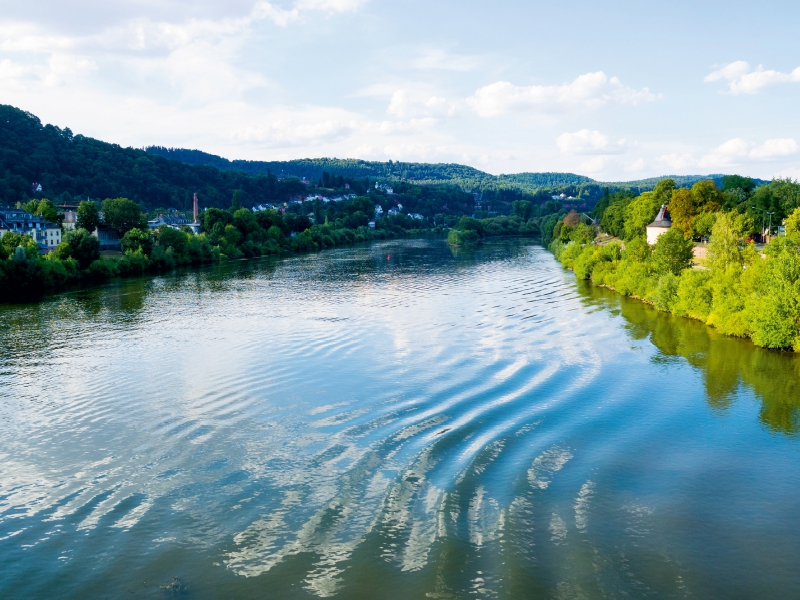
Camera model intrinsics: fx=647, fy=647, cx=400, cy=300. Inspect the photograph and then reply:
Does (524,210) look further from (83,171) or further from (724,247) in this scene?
(724,247)

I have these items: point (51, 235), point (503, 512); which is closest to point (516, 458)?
point (503, 512)

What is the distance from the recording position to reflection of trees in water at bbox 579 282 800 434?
20500mm

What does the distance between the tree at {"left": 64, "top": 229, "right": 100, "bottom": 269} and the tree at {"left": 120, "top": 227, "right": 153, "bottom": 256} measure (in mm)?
7081

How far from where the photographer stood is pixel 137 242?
62031mm

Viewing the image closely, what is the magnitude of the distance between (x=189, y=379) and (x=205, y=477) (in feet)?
27.5

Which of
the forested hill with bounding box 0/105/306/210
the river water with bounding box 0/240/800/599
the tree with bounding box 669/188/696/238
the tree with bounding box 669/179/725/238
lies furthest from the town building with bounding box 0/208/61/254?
the tree with bounding box 669/179/725/238

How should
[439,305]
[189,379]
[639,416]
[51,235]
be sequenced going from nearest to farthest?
[639,416] → [189,379] → [439,305] → [51,235]

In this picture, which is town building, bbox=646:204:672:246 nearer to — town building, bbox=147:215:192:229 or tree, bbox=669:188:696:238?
tree, bbox=669:188:696:238

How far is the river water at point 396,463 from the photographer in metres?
11.5

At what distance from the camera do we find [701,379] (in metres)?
23.6

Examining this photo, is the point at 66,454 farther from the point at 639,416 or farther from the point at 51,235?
the point at 51,235

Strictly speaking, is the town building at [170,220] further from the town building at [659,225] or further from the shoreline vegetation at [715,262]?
the town building at [659,225]

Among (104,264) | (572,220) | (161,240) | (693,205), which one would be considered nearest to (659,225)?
(693,205)

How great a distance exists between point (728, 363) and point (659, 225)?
31650mm
